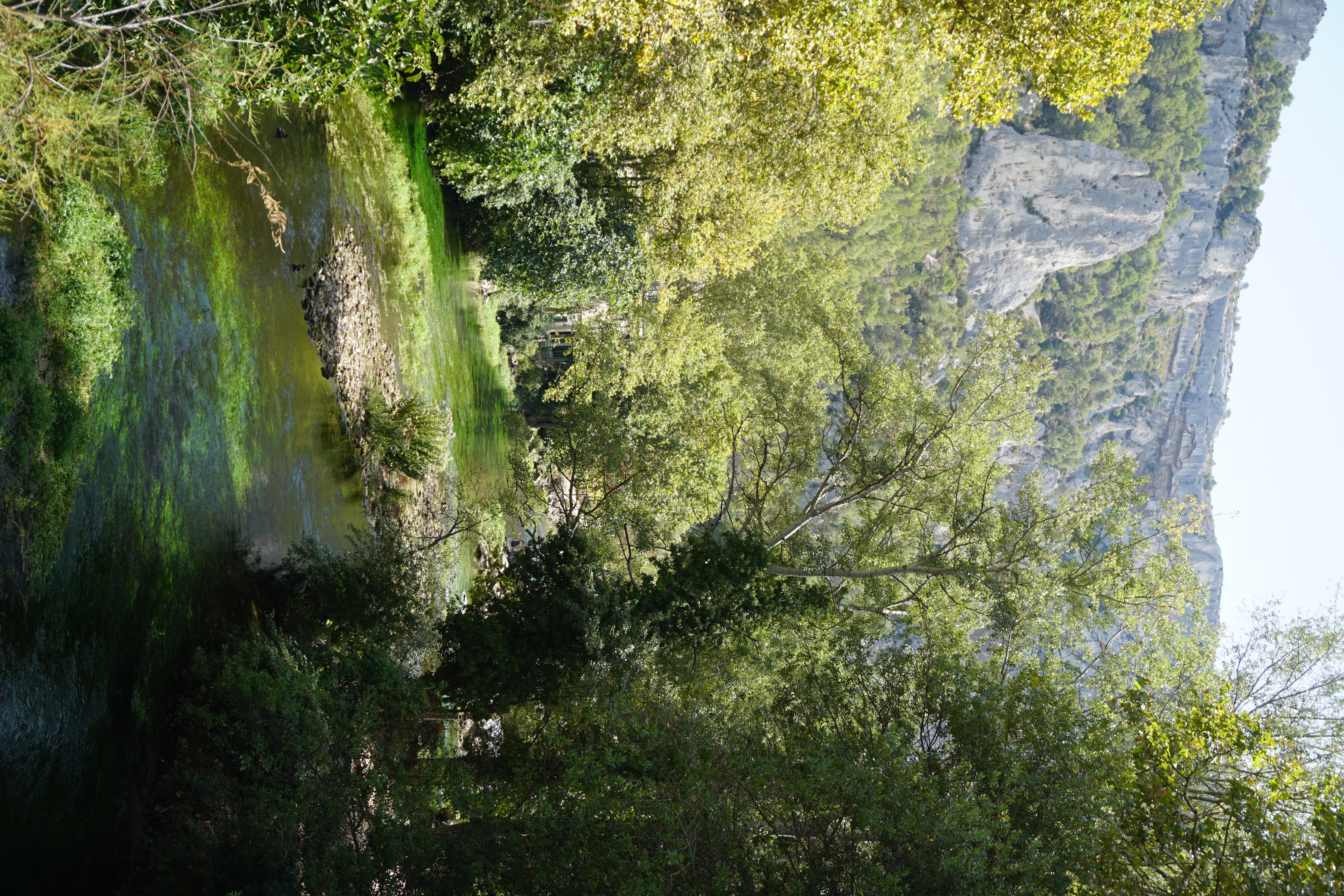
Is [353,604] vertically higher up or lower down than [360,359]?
lower down

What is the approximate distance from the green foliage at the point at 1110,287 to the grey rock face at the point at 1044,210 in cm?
150

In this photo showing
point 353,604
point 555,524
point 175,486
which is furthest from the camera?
point 555,524

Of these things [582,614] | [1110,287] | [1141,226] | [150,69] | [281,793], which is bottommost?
[281,793]

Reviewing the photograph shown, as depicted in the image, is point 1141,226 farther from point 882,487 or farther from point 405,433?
point 405,433

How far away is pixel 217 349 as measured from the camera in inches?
374

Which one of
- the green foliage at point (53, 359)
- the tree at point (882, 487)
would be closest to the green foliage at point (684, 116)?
the tree at point (882, 487)

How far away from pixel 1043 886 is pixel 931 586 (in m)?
9.76

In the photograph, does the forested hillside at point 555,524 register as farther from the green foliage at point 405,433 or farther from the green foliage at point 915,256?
the green foliage at point 915,256

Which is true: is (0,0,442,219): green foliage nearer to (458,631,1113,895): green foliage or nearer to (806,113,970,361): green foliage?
(458,631,1113,895): green foliage

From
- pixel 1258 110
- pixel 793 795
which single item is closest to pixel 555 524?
pixel 793 795

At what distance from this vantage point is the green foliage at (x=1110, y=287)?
5097cm

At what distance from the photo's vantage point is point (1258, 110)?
182ft

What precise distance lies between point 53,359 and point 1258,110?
72651 mm

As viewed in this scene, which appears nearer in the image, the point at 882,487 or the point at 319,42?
the point at 319,42
